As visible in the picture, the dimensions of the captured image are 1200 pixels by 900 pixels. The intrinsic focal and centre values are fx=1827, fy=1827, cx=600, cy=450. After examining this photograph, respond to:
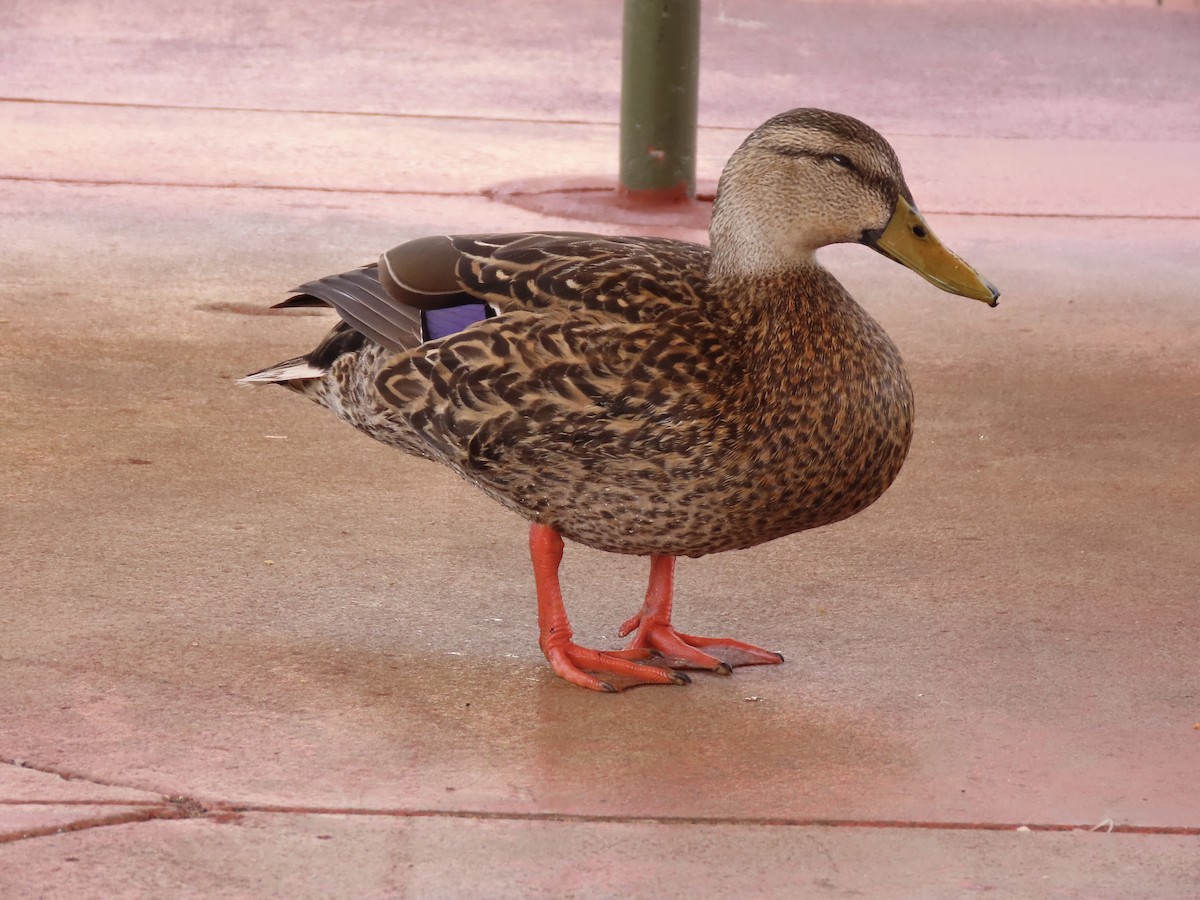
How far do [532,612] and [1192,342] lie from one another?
348cm

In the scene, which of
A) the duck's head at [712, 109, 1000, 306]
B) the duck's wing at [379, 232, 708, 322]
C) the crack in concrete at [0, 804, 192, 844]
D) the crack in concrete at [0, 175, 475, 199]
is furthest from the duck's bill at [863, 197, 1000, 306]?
the crack in concrete at [0, 175, 475, 199]

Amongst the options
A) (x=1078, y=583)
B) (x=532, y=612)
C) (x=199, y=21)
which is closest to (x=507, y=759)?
(x=532, y=612)

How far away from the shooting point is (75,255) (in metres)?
7.34

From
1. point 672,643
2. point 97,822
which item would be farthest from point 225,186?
point 97,822

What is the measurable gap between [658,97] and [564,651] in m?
4.98

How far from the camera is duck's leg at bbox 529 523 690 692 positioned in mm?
4000

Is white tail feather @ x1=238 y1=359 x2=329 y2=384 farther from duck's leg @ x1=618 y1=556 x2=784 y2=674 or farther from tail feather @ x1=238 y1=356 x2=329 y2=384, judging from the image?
duck's leg @ x1=618 y1=556 x2=784 y2=674

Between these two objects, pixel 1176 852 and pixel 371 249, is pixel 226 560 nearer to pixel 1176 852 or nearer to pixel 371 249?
pixel 1176 852

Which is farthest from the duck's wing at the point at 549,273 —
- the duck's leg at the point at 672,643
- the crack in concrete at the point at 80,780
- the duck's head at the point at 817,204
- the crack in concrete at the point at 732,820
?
the crack in concrete at the point at 80,780

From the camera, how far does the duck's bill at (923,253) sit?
154 inches

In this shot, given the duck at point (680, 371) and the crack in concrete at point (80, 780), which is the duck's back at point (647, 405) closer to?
the duck at point (680, 371)

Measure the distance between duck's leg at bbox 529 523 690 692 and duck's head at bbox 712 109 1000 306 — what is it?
28.7 inches

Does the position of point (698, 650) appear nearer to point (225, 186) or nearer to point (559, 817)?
point (559, 817)

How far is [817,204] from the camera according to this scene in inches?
152
